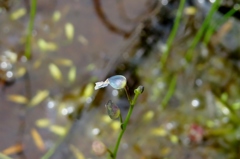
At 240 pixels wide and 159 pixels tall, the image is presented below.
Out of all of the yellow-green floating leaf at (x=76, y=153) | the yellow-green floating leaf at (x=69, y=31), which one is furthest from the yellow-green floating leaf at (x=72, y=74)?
the yellow-green floating leaf at (x=76, y=153)

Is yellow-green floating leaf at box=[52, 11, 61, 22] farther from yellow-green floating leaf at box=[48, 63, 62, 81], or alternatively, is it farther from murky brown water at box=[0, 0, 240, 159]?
yellow-green floating leaf at box=[48, 63, 62, 81]

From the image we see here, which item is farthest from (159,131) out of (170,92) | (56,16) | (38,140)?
(56,16)

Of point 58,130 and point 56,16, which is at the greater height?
point 56,16

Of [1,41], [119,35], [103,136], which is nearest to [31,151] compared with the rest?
[103,136]

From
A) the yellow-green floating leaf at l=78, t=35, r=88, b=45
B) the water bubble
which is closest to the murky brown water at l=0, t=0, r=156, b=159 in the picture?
the yellow-green floating leaf at l=78, t=35, r=88, b=45

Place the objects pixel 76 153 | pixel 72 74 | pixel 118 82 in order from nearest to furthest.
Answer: pixel 118 82
pixel 76 153
pixel 72 74

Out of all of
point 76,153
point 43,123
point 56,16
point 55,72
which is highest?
point 56,16

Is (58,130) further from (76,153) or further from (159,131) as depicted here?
(159,131)

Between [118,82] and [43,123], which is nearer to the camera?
[118,82]
